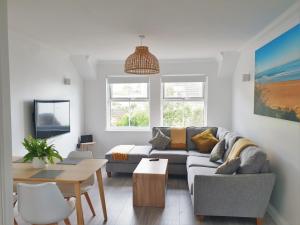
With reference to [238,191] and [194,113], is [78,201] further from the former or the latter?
[194,113]

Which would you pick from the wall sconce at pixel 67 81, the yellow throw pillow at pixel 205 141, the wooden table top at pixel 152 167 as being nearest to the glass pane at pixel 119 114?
the wall sconce at pixel 67 81

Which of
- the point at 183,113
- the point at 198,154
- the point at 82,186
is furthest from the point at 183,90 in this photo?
the point at 82,186

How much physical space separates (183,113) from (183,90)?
552 millimetres

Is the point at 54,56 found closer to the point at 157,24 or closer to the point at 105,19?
the point at 105,19

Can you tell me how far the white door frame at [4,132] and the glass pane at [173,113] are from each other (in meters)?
4.93

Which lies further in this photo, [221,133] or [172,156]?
[221,133]

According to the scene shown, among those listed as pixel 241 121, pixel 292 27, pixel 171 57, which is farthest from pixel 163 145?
pixel 292 27

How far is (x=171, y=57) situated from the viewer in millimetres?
5309

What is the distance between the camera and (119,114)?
601cm

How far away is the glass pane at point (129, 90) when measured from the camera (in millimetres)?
5863

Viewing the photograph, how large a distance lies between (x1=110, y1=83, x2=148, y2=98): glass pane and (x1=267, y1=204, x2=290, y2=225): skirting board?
3624 mm

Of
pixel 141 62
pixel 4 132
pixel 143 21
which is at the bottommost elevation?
pixel 4 132

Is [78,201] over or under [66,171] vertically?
under

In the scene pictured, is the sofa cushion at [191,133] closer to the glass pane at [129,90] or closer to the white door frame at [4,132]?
the glass pane at [129,90]
